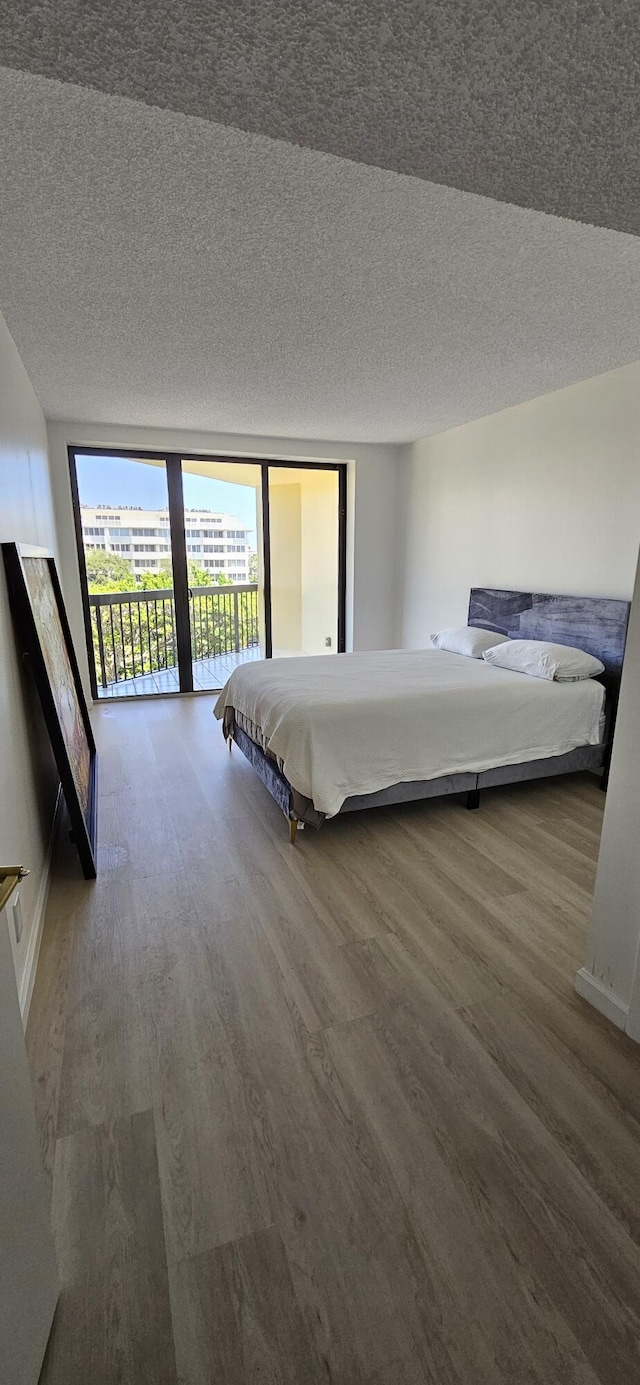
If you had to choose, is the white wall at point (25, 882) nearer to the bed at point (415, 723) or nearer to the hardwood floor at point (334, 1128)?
the hardwood floor at point (334, 1128)

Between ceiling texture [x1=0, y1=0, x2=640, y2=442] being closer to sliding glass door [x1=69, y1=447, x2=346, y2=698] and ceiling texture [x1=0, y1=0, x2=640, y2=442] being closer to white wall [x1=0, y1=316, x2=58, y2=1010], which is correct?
white wall [x1=0, y1=316, x2=58, y2=1010]

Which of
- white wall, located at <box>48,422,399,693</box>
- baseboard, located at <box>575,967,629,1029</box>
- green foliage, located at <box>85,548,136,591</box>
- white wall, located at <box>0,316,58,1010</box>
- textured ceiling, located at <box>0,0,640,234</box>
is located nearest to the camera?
textured ceiling, located at <box>0,0,640,234</box>

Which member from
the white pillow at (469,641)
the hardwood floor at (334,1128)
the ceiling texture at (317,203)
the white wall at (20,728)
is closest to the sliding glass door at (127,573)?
the ceiling texture at (317,203)

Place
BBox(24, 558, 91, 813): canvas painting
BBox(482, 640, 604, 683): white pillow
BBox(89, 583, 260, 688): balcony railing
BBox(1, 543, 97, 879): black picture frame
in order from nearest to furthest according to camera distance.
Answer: BBox(1, 543, 97, 879): black picture frame, BBox(24, 558, 91, 813): canvas painting, BBox(482, 640, 604, 683): white pillow, BBox(89, 583, 260, 688): balcony railing

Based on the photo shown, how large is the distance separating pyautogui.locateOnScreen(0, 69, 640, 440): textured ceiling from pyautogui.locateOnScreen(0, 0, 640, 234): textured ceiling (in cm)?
77

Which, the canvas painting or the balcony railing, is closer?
the canvas painting

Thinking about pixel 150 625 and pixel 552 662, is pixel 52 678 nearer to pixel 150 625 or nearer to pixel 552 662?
pixel 552 662

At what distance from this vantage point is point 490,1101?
1.45 m

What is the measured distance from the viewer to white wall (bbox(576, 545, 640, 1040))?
5.11 feet

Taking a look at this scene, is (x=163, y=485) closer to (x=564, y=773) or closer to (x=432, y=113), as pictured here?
(x=564, y=773)

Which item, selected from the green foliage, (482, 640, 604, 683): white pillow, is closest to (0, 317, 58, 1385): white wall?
the green foliage

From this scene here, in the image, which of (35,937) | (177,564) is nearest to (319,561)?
(177,564)

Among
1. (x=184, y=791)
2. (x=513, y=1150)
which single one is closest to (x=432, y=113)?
(x=513, y=1150)

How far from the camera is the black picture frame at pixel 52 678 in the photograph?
230 cm
